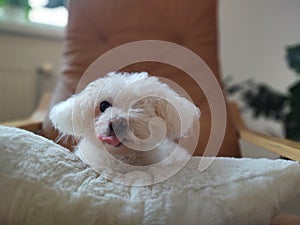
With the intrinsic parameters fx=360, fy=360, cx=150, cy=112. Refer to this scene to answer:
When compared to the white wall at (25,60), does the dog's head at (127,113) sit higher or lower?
higher

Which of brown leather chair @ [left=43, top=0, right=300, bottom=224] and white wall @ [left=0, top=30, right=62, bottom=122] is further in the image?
white wall @ [left=0, top=30, right=62, bottom=122]

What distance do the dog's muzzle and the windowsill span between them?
3.91ft

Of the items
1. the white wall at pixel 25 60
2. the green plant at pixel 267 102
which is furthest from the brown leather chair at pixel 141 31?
the white wall at pixel 25 60

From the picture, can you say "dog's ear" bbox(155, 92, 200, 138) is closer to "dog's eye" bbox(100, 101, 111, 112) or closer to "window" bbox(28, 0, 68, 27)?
"dog's eye" bbox(100, 101, 111, 112)

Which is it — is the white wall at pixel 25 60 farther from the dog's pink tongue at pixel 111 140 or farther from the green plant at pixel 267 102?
the dog's pink tongue at pixel 111 140

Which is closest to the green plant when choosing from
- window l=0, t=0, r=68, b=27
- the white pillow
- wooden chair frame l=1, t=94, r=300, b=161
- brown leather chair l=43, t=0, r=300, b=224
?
wooden chair frame l=1, t=94, r=300, b=161

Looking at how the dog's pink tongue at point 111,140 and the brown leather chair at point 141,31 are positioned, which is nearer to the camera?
the dog's pink tongue at point 111,140

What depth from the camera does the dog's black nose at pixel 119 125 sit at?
1.91 ft

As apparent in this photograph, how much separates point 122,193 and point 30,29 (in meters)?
1.28

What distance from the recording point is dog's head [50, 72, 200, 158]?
0.59 meters

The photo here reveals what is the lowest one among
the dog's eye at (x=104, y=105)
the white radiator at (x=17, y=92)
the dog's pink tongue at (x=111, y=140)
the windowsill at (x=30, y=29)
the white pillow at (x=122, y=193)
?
the white radiator at (x=17, y=92)

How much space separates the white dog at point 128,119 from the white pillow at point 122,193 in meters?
0.05

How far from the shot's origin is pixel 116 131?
58 cm

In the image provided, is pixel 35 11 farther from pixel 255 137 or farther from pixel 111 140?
pixel 111 140
